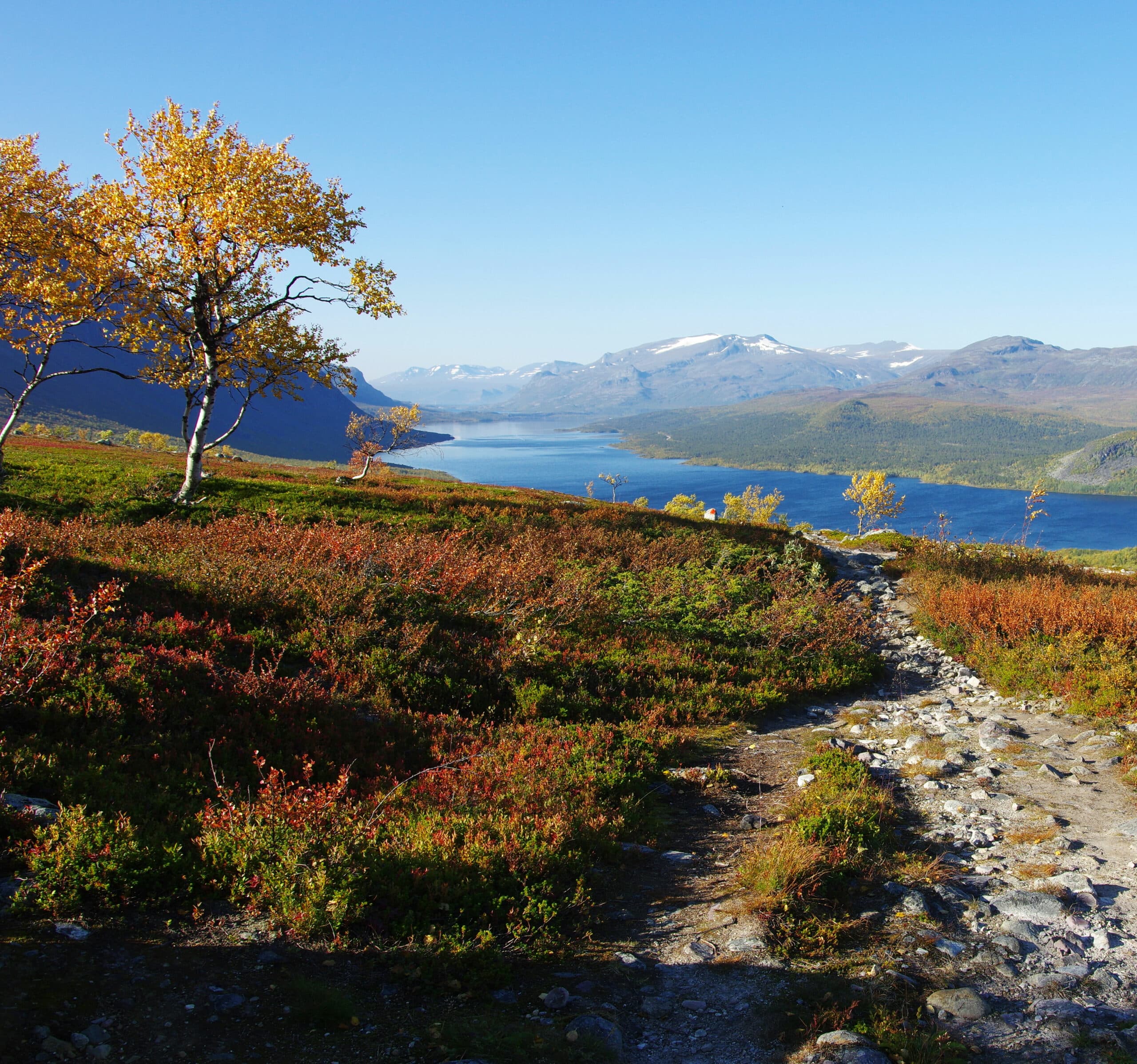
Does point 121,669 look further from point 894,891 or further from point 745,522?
point 745,522

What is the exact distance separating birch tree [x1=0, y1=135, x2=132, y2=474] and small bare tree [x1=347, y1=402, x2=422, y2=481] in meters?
21.0

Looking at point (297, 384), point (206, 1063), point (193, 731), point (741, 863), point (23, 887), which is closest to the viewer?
point (206, 1063)

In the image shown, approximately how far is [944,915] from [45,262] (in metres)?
25.0

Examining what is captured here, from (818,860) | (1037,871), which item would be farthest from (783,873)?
(1037,871)

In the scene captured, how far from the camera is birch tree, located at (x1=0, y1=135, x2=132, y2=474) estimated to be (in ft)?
61.9

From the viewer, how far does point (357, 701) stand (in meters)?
9.20

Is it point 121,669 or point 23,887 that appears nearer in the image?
point 23,887

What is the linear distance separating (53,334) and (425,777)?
20.1m

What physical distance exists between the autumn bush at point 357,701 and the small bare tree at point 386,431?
2621cm

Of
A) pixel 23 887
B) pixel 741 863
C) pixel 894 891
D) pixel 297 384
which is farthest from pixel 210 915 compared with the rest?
pixel 297 384

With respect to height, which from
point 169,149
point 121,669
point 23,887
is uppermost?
point 169,149

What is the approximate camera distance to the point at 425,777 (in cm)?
770

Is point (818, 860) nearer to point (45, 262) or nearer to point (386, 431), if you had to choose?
point (45, 262)

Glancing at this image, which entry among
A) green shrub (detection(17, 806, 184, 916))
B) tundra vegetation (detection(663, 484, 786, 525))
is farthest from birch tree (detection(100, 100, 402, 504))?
tundra vegetation (detection(663, 484, 786, 525))
